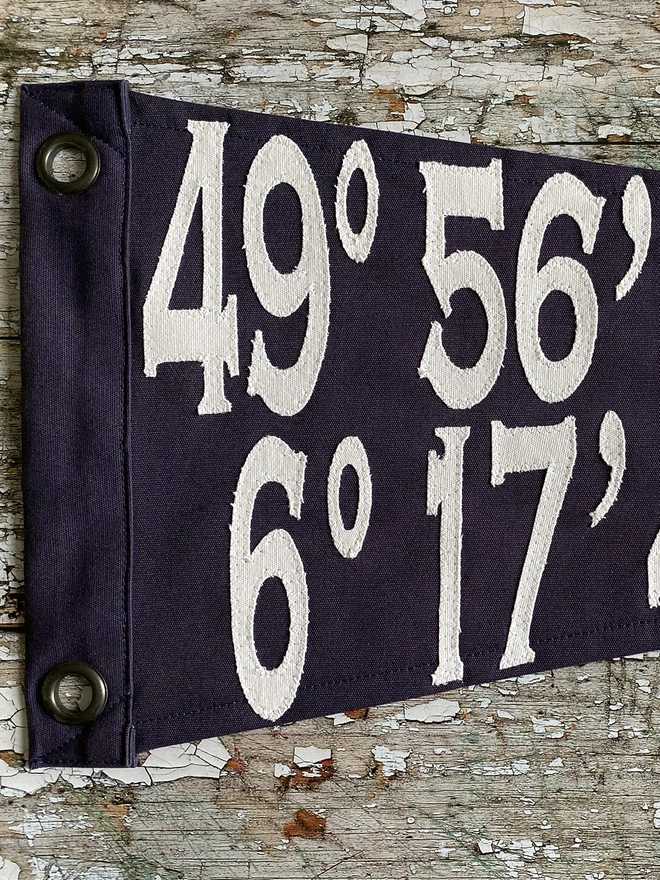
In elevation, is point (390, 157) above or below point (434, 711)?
above

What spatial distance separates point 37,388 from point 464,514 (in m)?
0.24

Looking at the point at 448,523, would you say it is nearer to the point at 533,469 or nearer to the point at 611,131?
the point at 533,469

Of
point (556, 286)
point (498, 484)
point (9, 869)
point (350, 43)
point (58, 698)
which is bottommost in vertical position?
point (9, 869)

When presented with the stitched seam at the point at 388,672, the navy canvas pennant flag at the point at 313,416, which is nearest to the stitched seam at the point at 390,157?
the navy canvas pennant flag at the point at 313,416

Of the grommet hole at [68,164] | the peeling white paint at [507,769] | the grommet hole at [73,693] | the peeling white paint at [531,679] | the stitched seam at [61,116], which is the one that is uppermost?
the stitched seam at [61,116]

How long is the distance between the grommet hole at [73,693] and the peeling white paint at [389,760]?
0.16m

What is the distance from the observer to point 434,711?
17.1 inches

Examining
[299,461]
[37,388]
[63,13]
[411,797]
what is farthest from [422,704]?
[63,13]

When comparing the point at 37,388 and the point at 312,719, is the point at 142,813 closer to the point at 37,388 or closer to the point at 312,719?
the point at 312,719

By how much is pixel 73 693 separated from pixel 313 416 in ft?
0.64

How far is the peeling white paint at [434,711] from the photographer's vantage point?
0.43 m

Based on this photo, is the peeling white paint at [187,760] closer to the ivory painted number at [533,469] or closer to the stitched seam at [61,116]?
the ivory painted number at [533,469]

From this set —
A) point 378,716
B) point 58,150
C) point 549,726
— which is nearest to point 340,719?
point 378,716

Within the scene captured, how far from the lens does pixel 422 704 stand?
17.1 inches
